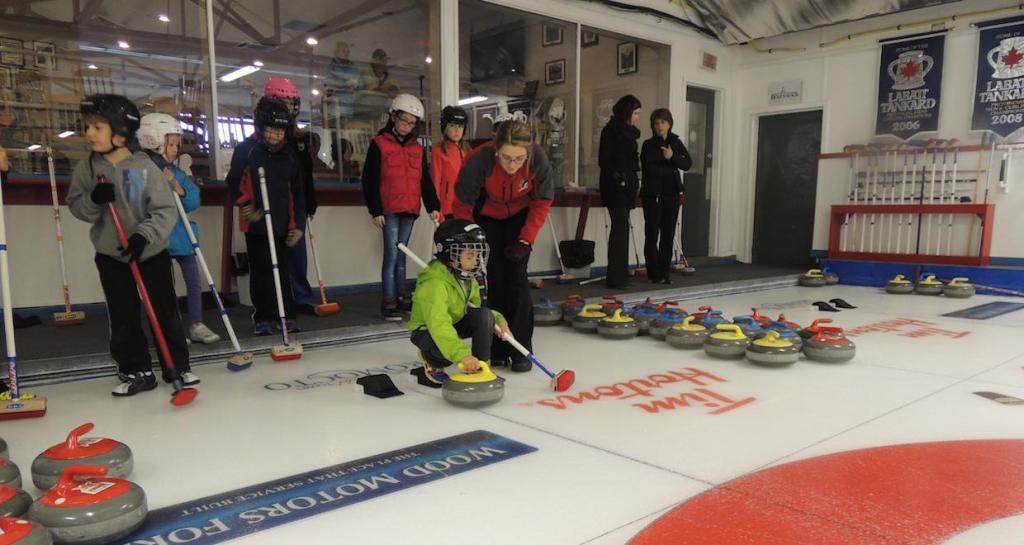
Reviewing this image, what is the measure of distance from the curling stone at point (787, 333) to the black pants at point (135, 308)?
10.2 ft

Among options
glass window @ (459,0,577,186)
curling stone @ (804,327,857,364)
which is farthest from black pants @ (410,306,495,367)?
glass window @ (459,0,577,186)

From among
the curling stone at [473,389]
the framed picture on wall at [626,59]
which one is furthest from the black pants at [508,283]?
the framed picture on wall at [626,59]

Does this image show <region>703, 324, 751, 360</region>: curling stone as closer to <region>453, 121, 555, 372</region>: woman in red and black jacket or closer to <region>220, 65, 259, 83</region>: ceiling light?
<region>453, 121, 555, 372</region>: woman in red and black jacket

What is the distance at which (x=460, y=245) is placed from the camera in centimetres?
288

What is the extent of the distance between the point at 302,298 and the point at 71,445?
115 inches

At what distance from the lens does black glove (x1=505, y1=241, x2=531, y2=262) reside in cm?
335

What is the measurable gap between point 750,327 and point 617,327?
82 centimetres

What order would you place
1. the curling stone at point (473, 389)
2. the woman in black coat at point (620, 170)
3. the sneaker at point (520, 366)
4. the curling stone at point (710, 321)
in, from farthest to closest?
the woman in black coat at point (620, 170) < the curling stone at point (710, 321) < the sneaker at point (520, 366) < the curling stone at point (473, 389)

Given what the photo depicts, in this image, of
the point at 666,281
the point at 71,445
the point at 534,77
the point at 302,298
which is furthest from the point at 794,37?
the point at 71,445

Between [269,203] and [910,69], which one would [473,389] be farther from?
[910,69]

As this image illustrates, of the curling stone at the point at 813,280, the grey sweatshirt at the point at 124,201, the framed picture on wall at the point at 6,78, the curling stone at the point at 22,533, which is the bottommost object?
the curling stone at the point at 813,280

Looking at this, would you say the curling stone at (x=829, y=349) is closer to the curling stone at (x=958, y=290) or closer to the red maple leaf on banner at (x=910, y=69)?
the curling stone at (x=958, y=290)

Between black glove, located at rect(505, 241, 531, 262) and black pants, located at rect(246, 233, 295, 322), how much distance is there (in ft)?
5.26

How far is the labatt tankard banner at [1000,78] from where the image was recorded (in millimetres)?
6855
